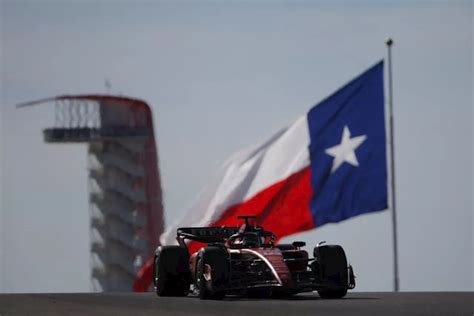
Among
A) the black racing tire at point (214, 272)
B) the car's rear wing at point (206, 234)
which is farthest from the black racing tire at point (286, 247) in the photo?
the car's rear wing at point (206, 234)

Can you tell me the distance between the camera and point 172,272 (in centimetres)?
3791

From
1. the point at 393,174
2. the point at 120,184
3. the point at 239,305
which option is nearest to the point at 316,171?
the point at 393,174

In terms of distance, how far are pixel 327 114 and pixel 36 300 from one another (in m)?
21.3

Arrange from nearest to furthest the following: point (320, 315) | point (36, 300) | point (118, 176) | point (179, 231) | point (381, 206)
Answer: point (320, 315), point (36, 300), point (179, 231), point (381, 206), point (118, 176)

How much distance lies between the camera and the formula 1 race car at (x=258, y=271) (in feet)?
115

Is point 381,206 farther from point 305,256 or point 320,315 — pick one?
point 320,315

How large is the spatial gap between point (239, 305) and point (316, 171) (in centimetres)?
2168

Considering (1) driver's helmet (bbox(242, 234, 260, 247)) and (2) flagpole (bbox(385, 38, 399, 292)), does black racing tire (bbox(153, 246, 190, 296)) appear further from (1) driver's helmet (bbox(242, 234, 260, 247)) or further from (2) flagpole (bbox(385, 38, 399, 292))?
(2) flagpole (bbox(385, 38, 399, 292))

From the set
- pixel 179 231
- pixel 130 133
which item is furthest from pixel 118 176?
→ pixel 179 231

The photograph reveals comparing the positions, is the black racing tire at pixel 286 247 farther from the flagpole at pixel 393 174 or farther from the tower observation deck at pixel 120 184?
the tower observation deck at pixel 120 184

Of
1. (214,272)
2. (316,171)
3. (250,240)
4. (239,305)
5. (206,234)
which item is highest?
(316,171)

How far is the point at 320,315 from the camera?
28953mm

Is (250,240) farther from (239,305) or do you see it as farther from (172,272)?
(239,305)

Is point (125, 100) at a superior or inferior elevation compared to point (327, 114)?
superior
